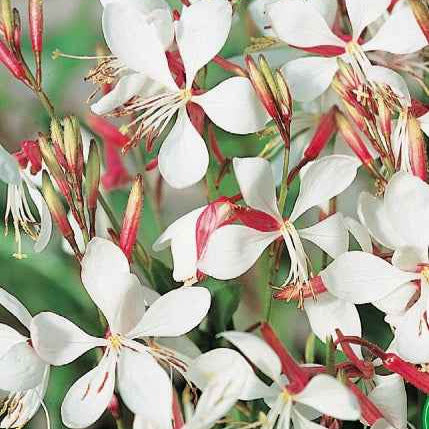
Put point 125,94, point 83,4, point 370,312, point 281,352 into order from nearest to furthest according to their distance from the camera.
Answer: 1. point 281,352
2. point 125,94
3. point 370,312
4. point 83,4

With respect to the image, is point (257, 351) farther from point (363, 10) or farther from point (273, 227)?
point (363, 10)

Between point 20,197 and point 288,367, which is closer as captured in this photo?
point 288,367

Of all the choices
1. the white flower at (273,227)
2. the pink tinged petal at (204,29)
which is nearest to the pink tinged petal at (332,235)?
the white flower at (273,227)

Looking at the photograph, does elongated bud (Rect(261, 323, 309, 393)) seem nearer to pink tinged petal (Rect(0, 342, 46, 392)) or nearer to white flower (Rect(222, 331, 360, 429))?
white flower (Rect(222, 331, 360, 429))

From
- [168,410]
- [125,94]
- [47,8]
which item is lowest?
[47,8]

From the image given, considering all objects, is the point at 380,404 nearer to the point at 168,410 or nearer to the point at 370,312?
the point at 168,410

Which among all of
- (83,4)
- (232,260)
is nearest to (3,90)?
(83,4)

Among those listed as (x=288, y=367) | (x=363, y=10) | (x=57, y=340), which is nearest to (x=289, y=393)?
(x=288, y=367)
